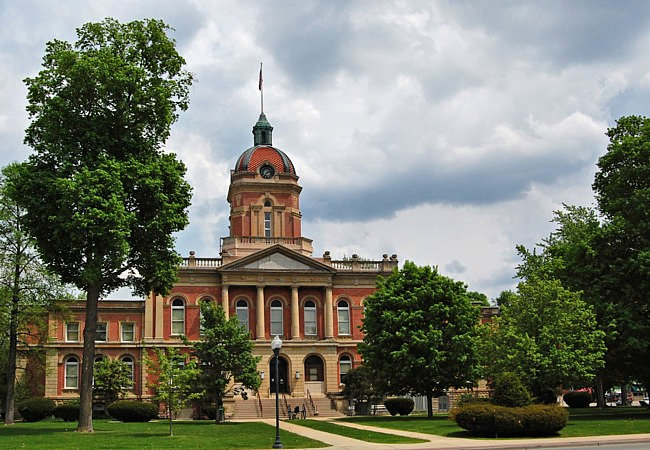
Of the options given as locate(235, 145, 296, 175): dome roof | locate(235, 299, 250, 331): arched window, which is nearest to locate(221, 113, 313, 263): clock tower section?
locate(235, 145, 296, 175): dome roof

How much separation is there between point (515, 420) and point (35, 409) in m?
34.2

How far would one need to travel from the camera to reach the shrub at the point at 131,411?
42562 millimetres

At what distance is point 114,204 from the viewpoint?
95.8ft

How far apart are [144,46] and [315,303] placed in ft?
98.3

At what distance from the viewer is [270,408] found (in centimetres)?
5012

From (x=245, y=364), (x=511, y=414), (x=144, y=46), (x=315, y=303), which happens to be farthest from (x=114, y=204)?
(x=315, y=303)

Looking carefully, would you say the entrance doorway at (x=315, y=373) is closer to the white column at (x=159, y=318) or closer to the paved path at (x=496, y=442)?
the white column at (x=159, y=318)

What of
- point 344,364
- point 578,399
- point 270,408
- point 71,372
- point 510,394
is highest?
point 71,372

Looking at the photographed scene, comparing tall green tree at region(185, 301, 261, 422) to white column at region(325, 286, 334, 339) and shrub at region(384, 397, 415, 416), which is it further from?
white column at region(325, 286, 334, 339)

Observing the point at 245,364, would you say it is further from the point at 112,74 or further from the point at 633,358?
the point at 633,358

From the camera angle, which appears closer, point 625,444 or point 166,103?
point 625,444

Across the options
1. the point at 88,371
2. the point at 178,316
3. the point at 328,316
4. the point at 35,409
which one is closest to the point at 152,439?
the point at 88,371

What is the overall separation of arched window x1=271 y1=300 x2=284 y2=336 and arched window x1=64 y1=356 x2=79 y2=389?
15269 millimetres

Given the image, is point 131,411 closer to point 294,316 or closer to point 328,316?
point 294,316
